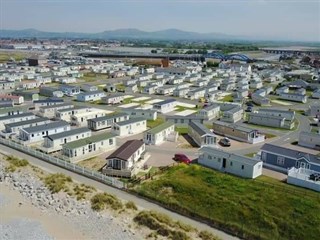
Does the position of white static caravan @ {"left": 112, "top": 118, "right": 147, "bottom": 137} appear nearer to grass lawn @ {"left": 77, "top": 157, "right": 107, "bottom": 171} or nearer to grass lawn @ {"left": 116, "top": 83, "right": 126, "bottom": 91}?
grass lawn @ {"left": 77, "top": 157, "right": 107, "bottom": 171}

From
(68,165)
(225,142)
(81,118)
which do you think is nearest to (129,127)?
(81,118)

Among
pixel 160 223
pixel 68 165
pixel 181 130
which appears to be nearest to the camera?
pixel 160 223

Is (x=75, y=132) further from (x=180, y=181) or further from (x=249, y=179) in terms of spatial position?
(x=249, y=179)

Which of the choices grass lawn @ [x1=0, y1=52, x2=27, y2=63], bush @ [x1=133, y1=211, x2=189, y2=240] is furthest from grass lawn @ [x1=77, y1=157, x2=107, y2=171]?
grass lawn @ [x1=0, y1=52, x2=27, y2=63]

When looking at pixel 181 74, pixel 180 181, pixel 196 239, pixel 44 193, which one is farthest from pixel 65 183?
pixel 181 74

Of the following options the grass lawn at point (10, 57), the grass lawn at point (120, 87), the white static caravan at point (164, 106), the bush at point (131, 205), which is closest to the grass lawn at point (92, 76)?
the grass lawn at point (120, 87)

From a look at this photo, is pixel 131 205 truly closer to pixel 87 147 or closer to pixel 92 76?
pixel 87 147

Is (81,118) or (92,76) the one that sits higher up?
(92,76)
